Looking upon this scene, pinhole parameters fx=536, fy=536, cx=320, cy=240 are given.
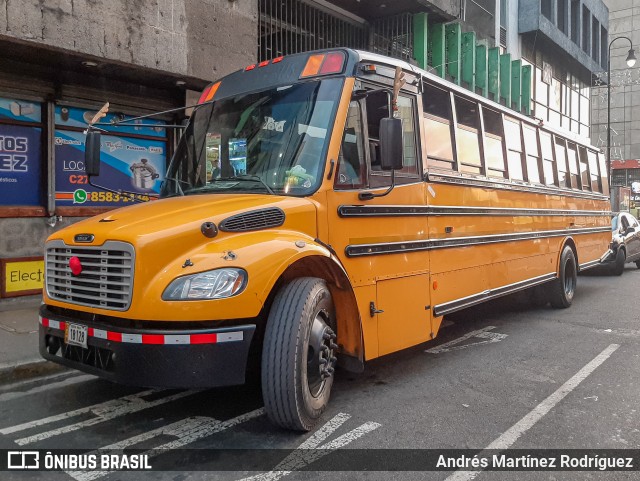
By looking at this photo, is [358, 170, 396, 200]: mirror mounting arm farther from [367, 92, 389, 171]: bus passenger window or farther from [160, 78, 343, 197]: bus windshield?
[160, 78, 343, 197]: bus windshield

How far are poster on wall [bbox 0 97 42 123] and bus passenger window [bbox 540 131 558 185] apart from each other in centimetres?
792

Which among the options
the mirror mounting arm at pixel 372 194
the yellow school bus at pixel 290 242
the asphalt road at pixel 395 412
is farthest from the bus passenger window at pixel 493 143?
the mirror mounting arm at pixel 372 194

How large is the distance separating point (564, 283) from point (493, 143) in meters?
3.41

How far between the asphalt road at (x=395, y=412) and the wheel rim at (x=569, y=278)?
277 centimetres

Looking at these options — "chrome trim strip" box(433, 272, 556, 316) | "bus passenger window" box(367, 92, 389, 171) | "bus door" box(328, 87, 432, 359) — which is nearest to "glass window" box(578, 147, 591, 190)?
"chrome trim strip" box(433, 272, 556, 316)

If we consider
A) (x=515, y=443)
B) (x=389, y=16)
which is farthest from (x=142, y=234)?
(x=389, y=16)

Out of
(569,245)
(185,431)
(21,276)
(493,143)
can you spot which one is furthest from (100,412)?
(569,245)

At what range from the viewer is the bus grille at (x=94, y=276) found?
11.0ft

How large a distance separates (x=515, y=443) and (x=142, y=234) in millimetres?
2893

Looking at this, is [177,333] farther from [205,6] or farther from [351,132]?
[205,6]

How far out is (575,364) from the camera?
226 inches

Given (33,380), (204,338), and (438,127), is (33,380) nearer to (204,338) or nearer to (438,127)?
(204,338)

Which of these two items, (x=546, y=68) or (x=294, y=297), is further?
(x=546, y=68)

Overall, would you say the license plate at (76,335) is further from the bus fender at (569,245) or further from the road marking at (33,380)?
the bus fender at (569,245)
